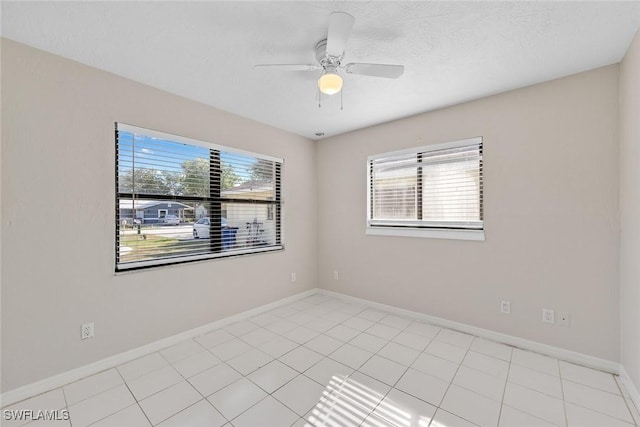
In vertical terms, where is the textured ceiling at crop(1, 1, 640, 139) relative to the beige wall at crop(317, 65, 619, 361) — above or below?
above

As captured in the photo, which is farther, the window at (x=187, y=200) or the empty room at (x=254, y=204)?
the window at (x=187, y=200)

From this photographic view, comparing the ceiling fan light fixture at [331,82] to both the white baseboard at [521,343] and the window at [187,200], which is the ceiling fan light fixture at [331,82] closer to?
the window at [187,200]

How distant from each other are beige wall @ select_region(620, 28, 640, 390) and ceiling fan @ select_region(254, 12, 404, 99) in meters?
1.63

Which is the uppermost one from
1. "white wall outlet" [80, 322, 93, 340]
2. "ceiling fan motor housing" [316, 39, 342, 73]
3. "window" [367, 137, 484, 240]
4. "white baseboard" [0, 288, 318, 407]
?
"ceiling fan motor housing" [316, 39, 342, 73]

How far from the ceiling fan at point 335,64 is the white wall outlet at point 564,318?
247cm

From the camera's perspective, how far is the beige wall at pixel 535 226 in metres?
2.19

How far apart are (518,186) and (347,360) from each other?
7.44ft

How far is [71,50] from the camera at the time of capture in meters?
1.96

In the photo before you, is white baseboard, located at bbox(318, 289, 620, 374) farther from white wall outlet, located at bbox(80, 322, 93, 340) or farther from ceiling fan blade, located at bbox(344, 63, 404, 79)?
white wall outlet, located at bbox(80, 322, 93, 340)

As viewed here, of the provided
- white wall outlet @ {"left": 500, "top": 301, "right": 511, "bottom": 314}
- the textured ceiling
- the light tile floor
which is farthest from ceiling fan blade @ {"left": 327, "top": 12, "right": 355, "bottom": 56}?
white wall outlet @ {"left": 500, "top": 301, "right": 511, "bottom": 314}

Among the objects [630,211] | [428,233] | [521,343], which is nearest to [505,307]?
[521,343]

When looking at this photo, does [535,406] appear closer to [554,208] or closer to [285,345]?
[554,208]

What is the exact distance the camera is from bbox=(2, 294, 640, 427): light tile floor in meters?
1.69

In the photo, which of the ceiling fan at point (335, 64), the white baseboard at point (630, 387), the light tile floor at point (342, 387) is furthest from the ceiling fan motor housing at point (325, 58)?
the white baseboard at point (630, 387)
